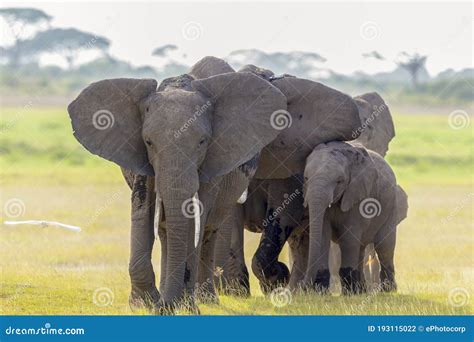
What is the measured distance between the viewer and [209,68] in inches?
574

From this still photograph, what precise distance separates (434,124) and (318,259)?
4785 centimetres

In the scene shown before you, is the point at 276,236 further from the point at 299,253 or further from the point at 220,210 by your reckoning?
the point at 220,210

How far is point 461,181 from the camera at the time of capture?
40844 millimetres

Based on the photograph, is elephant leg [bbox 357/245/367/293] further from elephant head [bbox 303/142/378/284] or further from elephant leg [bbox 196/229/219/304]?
elephant leg [bbox 196/229/219/304]

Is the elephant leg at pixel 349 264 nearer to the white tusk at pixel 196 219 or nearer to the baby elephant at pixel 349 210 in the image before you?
the baby elephant at pixel 349 210

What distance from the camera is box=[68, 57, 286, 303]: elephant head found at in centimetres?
1176

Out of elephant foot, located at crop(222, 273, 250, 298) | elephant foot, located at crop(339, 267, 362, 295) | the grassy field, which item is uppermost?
elephant foot, located at crop(339, 267, 362, 295)

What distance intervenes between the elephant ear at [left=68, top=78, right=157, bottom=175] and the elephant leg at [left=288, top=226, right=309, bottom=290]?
3345 mm

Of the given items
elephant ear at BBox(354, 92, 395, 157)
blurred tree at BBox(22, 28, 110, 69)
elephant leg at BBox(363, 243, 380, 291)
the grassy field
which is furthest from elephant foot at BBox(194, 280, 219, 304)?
blurred tree at BBox(22, 28, 110, 69)

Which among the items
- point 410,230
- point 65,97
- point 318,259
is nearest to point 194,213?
point 318,259

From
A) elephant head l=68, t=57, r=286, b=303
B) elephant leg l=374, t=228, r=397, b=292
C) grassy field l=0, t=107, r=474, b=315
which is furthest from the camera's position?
elephant leg l=374, t=228, r=397, b=292

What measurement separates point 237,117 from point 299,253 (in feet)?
10.3

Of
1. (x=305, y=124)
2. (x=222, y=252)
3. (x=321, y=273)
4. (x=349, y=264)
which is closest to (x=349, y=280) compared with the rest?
(x=349, y=264)

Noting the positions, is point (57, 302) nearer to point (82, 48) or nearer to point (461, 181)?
point (461, 181)
